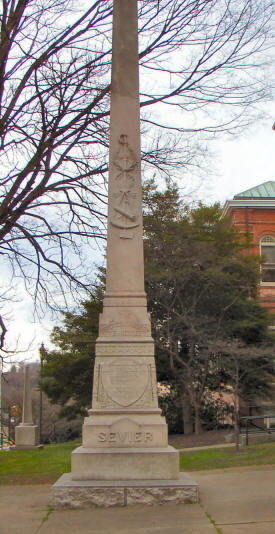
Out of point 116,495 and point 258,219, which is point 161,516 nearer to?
point 116,495

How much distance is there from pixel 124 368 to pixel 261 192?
27584mm

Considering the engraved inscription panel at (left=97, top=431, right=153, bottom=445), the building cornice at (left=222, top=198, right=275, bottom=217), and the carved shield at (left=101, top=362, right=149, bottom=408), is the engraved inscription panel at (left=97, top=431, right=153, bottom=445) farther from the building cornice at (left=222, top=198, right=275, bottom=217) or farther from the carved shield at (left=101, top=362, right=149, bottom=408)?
the building cornice at (left=222, top=198, right=275, bottom=217)

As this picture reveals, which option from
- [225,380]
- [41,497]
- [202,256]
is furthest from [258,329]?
[41,497]

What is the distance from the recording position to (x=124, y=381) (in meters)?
7.29

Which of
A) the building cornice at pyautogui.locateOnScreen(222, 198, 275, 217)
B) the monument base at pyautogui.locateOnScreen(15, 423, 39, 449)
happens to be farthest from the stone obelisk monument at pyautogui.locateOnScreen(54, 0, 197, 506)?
the building cornice at pyautogui.locateOnScreen(222, 198, 275, 217)

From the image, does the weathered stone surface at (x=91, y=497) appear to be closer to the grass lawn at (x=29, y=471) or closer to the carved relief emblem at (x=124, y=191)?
the grass lawn at (x=29, y=471)

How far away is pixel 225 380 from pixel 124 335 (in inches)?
651

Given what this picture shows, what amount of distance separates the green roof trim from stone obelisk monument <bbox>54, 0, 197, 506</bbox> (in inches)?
936

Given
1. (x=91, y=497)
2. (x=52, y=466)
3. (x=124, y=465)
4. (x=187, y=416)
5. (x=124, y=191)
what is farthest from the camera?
(x=187, y=416)

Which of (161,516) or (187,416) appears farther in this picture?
(187,416)

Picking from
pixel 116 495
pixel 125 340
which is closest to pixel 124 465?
pixel 116 495

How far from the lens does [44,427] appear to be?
1425 inches

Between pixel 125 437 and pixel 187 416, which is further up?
pixel 125 437

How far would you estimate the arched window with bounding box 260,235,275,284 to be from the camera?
30.7m
